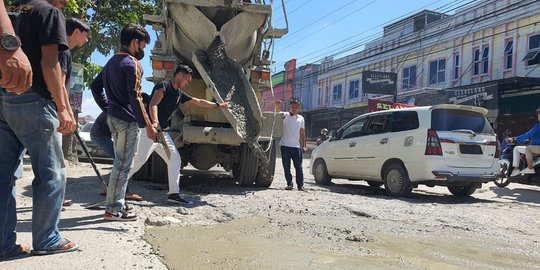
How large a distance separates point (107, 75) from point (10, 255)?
2.15 meters

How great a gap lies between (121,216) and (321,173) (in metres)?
6.69

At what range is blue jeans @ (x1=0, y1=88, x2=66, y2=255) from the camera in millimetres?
2854

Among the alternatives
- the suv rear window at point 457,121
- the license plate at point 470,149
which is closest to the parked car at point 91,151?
the suv rear window at point 457,121

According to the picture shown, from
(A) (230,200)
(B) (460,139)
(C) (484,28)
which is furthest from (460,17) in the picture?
(A) (230,200)

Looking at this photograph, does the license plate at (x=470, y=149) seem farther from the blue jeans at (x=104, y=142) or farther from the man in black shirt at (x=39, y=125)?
the man in black shirt at (x=39, y=125)

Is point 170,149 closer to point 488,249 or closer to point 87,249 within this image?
point 87,249

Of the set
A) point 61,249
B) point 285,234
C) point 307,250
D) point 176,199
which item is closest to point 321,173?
point 176,199

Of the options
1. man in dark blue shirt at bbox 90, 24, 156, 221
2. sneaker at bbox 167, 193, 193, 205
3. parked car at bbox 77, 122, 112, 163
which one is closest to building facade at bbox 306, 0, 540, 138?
parked car at bbox 77, 122, 112, 163

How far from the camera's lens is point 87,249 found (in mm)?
3266

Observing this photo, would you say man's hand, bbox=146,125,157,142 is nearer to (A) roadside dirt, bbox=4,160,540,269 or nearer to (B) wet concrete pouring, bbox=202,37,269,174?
(A) roadside dirt, bbox=4,160,540,269

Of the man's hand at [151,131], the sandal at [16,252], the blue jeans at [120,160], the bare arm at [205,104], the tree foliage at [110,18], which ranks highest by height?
the tree foliage at [110,18]

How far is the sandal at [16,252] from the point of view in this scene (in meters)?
2.96

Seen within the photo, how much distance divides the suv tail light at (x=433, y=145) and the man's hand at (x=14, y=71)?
6734 mm

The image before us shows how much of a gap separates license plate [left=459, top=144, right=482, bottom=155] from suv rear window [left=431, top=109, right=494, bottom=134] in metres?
0.33
